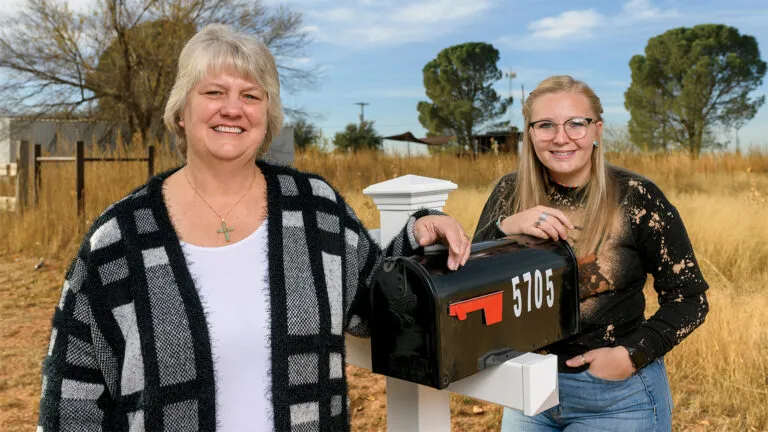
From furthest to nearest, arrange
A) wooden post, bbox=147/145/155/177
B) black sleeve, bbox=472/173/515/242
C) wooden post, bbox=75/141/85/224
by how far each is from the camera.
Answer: wooden post, bbox=147/145/155/177
wooden post, bbox=75/141/85/224
black sleeve, bbox=472/173/515/242

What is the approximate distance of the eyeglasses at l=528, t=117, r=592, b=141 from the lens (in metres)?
1.62

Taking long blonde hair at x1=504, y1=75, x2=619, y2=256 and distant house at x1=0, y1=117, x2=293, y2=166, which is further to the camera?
distant house at x1=0, y1=117, x2=293, y2=166

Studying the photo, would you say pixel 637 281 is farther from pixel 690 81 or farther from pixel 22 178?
pixel 690 81

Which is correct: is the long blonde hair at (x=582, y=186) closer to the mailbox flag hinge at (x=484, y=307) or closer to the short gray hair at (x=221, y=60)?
the mailbox flag hinge at (x=484, y=307)

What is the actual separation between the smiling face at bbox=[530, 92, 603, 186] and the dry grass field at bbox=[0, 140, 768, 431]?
2.12 metres

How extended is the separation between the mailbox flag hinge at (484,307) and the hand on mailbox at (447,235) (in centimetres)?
7

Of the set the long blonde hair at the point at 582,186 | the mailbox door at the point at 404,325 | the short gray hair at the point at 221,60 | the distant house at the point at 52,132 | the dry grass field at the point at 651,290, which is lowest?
the dry grass field at the point at 651,290

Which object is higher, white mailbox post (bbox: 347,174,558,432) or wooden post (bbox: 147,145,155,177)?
wooden post (bbox: 147,145,155,177)

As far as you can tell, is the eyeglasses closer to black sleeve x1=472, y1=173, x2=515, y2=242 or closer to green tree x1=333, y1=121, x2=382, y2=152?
black sleeve x1=472, y1=173, x2=515, y2=242

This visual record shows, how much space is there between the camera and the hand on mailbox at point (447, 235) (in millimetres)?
1180

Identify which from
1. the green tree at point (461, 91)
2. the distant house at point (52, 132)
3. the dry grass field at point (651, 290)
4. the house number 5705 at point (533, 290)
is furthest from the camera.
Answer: the green tree at point (461, 91)

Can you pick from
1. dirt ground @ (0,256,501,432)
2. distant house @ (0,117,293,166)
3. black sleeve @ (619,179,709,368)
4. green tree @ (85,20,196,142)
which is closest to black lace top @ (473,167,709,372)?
black sleeve @ (619,179,709,368)

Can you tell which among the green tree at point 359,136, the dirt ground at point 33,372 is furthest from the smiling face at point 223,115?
the green tree at point 359,136

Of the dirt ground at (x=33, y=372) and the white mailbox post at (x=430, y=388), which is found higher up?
the white mailbox post at (x=430, y=388)
